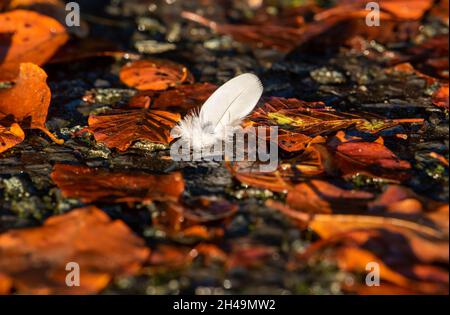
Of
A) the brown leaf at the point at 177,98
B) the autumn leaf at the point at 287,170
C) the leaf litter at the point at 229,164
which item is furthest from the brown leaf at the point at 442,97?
the brown leaf at the point at 177,98

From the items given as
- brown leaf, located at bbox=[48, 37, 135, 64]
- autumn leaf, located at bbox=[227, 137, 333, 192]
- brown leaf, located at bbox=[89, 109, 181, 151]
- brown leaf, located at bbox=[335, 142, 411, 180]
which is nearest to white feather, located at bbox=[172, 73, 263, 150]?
brown leaf, located at bbox=[89, 109, 181, 151]

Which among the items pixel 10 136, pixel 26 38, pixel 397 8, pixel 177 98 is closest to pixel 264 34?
pixel 397 8

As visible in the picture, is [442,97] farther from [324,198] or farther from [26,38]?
[26,38]

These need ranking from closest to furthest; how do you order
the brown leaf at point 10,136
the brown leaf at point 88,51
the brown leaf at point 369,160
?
the brown leaf at point 369,160 < the brown leaf at point 10,136 < the brown leaf at point 88,51

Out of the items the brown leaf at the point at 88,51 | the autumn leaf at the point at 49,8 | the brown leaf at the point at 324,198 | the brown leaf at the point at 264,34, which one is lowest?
the brown leaf at the point at 324,198

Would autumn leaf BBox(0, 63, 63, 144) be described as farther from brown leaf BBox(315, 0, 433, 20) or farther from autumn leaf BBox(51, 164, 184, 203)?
brown leaf BBox(315, 0, 433, 20)

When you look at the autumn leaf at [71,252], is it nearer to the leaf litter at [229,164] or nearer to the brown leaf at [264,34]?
the leaf litter at [229,164]

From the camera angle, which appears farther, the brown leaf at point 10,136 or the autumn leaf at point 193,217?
the brown leaf at point 10,136
